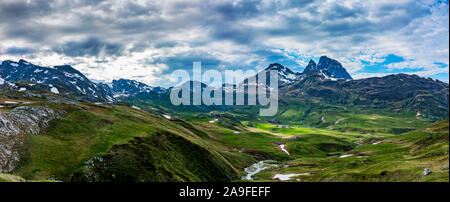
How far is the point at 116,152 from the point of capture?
85.7 metres

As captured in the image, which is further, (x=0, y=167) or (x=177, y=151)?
(x=177, y=151)

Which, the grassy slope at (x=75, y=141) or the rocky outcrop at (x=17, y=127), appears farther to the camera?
the grassy slope at (x=75, y=141)

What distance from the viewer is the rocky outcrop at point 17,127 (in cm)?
6954

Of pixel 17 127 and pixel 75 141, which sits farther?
pixel 75 141

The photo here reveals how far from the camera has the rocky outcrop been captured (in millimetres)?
69537

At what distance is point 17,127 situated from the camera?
8306 centimetres

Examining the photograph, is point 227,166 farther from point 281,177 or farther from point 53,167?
point 53,167

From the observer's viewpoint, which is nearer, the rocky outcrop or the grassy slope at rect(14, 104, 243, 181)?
the rocky outcrop

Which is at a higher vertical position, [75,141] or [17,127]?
[17,127]

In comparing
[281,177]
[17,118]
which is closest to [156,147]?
[17,118]
